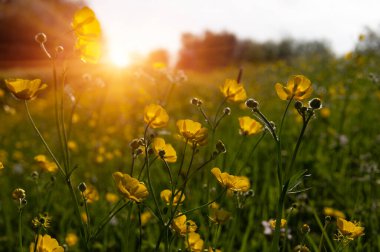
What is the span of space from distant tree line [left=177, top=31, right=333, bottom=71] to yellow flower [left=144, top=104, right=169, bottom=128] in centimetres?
3264

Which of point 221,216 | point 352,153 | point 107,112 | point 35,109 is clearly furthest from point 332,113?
point 35,109

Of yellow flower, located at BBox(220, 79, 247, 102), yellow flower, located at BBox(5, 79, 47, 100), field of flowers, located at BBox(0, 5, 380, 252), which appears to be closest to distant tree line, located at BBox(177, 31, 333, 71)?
field of flowers, located at BBox(0, 5, 380, 252)

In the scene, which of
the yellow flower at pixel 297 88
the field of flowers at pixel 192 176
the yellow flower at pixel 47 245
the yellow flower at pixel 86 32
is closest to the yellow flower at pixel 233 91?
the field of flowers at pixel 192 176

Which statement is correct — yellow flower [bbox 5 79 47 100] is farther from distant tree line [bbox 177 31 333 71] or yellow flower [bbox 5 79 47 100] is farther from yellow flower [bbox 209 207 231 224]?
distant tree line [bbox 177 31 333 71]

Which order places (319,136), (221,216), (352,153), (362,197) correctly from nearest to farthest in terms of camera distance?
(221,216) < (362,197) < (352,153) < (319,136)

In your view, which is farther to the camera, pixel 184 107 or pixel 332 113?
pixel 184 107

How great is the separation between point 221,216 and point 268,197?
3.56 ft

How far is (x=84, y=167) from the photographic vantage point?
3.50 m

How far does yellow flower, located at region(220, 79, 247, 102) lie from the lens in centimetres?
143

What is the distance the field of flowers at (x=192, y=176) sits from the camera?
3.53ft

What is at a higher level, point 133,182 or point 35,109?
point 133,182

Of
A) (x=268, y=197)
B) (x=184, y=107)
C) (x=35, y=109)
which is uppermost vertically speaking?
(x=268, y=197)

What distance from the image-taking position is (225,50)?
36.2 meters

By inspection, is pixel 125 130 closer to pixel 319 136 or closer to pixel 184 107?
pixel 319 136
